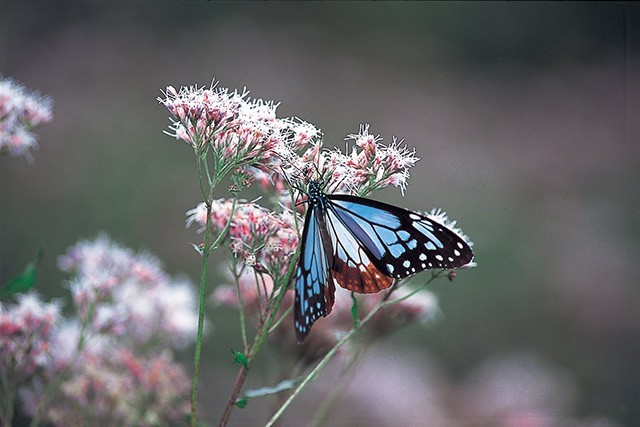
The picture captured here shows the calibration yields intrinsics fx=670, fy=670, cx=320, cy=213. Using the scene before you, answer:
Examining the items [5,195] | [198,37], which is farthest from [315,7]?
[5,195]

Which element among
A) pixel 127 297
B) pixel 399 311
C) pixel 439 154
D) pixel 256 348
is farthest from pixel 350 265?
pixel 439 154

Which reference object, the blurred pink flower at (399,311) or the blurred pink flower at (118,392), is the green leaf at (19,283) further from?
the blurred pink flower at (399,311)

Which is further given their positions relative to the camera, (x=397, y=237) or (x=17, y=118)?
(x=17, y=118)

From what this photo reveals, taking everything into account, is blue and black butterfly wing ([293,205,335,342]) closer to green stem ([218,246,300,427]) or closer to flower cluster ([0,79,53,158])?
green stem ([218,246,300,427])

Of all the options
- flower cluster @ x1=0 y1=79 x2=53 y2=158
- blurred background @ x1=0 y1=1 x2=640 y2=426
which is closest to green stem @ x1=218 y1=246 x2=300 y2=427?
flower cluster @ x1=0 y1=79 x2=53 y2=158

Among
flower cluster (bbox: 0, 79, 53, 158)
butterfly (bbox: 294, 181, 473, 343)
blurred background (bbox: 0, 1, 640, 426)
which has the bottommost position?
butterfly (bbox: 294, 181, 473, 343)

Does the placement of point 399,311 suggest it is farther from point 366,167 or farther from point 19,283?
point 19,283

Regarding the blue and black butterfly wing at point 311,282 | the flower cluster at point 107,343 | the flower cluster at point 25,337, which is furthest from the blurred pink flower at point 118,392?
the blue and black butterfly wing at point 311,282
